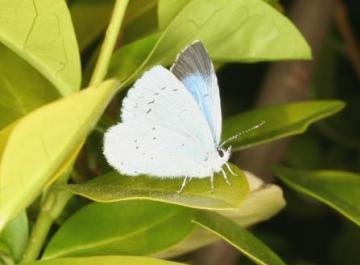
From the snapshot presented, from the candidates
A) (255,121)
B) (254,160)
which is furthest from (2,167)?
(254,160)

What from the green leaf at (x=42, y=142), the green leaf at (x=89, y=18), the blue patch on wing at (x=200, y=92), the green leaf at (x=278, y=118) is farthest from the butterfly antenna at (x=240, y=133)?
the green leaf at (x=42, y=142)

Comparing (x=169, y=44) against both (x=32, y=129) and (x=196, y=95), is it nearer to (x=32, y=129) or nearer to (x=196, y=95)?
(x=196, y=95)

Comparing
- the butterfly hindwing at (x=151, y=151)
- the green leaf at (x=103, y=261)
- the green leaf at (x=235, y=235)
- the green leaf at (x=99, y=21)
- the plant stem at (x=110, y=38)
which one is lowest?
the green leaf at (x=235, y=235)

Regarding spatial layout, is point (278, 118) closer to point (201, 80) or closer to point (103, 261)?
point (201, 80)

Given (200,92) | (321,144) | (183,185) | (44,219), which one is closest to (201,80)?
(200,92)

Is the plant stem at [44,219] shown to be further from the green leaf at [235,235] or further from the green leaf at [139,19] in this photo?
the green leaf at [139,19]

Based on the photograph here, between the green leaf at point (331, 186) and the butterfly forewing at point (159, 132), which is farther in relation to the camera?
the green leaf at point (331, 186)
